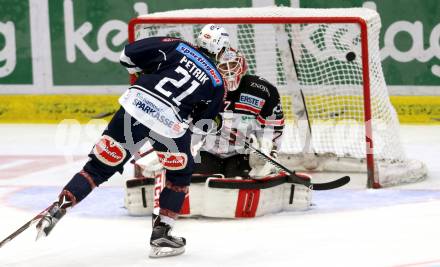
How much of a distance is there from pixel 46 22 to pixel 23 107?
821mm

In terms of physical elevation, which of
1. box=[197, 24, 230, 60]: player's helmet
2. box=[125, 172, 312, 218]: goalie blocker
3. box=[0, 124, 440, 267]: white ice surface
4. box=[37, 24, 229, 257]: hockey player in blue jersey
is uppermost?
box=[197, 24, 230, 60]: player's helmet

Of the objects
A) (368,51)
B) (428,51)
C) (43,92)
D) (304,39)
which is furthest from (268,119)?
(43,92)

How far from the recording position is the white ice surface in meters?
5.04

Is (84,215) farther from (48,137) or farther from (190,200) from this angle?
(48,137)

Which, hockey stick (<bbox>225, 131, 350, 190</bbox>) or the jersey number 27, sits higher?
the jersey number 27

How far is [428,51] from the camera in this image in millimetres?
9250

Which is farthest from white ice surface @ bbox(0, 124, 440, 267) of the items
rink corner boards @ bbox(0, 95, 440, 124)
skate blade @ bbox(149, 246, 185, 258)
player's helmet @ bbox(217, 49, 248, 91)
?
rink corner boards @ bbox(0, 95, 440, 124)

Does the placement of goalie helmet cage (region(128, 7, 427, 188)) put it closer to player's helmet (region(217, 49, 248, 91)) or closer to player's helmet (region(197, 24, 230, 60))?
player's helmet (region(217, 49, 248, 91))

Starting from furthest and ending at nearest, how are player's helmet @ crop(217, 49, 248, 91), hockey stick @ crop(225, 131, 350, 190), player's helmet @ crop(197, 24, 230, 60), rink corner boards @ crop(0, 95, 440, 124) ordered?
rink corner boards @ crop(0, 95, 440, 124)
player's helmet @ crop(217, 49, 248, 91)
hockey stick @ crop(225, 131, 350, 190)
player's helmet @ crop(197, 24, 230, 60)

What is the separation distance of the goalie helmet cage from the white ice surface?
0.28 meters

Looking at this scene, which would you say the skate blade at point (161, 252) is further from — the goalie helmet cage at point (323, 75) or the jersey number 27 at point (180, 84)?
the goalie helmet cage at point (323, 75)

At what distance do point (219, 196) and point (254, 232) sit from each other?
36cm

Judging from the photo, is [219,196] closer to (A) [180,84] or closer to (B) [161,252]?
(B) [161,252]

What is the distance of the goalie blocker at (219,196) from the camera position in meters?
5.83
